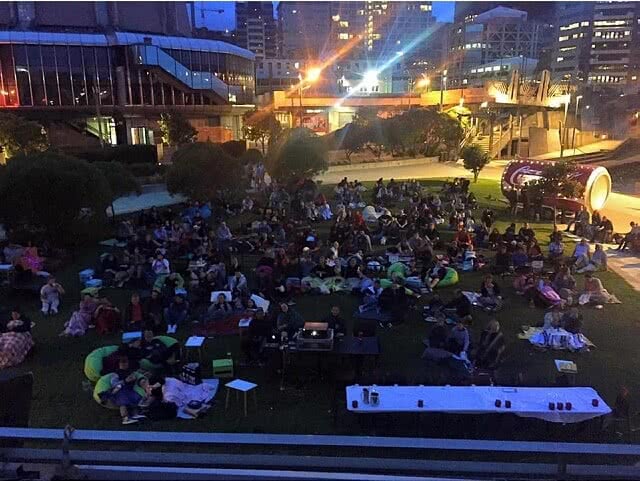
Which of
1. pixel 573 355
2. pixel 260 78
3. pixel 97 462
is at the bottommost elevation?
pixel 573 355

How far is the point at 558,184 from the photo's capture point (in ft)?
76.9

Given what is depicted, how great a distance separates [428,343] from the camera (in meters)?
10.4

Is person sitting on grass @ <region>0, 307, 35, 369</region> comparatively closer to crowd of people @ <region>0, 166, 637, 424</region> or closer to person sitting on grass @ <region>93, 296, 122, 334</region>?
crowd of people @ <region>0, 166, 637, 424</region>

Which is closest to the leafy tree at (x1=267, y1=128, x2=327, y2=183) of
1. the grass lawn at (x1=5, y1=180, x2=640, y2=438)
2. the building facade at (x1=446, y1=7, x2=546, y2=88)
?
the grass lawn at (x1=5, y1=180, x2=640, y2=438)

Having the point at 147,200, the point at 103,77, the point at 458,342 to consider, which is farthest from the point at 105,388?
the point at 103,77

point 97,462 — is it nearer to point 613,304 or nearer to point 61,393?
point 61,393

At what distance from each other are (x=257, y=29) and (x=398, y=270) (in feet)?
583

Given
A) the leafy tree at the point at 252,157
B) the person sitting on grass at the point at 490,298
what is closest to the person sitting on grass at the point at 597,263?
the person sitting on grass at the point at 490,298

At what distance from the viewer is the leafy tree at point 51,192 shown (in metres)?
16.9

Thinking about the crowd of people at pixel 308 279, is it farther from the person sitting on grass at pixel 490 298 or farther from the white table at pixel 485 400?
the white table at pixel 485 400

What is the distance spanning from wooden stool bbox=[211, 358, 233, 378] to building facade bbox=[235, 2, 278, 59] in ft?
561

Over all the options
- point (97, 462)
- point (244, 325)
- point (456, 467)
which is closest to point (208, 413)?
point (244, 325)

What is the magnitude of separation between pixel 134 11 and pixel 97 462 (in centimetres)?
6847

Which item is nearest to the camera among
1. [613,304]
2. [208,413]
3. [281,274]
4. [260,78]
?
[208,413]
